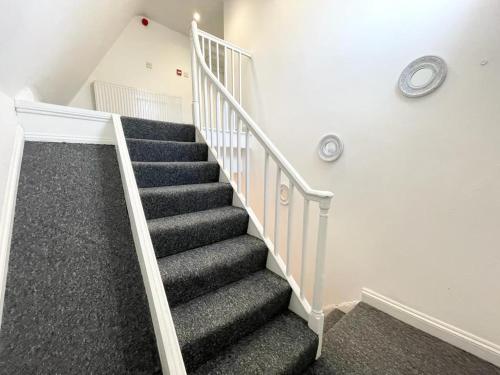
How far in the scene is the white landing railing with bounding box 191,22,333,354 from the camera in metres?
1.11

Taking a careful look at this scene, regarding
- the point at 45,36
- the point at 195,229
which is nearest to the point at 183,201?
the point at 195,229

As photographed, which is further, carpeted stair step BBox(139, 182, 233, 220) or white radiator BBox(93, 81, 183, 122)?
white radiator BBox(93, 81, 183, 122)

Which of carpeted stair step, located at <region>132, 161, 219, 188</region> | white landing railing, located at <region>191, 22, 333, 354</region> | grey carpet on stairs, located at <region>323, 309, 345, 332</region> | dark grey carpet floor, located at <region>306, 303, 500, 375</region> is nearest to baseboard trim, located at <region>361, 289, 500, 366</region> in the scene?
dark grey carpet floor, located at <region>306, 303, 500, 375</region>

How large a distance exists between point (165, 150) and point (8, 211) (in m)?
1.07

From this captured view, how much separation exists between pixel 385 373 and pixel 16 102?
2.56 m

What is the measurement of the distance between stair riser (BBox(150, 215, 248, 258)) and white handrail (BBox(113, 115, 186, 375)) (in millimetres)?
184

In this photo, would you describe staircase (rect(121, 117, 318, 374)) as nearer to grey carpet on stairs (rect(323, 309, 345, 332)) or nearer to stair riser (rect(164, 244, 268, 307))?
stair riser (rect(164, 244, 268, 307))

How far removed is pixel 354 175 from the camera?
1701 mm

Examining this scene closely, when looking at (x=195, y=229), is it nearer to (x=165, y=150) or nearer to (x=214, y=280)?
(x=214, y=280)

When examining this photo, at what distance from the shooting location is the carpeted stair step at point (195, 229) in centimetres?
120

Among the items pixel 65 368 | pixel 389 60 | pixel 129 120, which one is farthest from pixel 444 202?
pixel 129 120

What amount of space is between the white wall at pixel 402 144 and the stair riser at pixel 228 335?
0.93m

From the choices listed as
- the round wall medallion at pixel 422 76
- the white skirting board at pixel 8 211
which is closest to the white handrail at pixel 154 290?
the white skirting board at pixel 8 211

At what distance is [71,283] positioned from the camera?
0.82m
